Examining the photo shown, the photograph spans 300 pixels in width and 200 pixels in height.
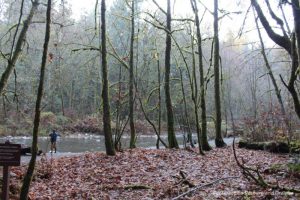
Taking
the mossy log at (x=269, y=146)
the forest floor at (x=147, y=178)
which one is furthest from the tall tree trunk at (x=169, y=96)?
the mossy log at (x=269, y=146)

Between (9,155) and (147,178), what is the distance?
4.36 meters

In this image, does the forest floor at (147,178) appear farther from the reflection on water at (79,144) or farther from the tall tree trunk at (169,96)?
the reflection on water at (79,144)

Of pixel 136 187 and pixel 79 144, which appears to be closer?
pixel 136 187

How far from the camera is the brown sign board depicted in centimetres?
641

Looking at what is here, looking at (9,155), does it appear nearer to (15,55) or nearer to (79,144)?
(15,55)

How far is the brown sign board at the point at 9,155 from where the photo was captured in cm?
641

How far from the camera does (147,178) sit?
389 inches

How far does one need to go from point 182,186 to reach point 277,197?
7.93 feet

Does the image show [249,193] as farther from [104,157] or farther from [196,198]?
[104,157]

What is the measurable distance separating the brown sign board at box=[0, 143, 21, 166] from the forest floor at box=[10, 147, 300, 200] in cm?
165

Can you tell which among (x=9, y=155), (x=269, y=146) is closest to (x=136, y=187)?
(x=9, y=155)

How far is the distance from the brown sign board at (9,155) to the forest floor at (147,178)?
1.65 metres

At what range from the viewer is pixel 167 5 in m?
17.5

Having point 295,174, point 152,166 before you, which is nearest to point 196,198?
point 295,174
